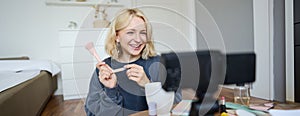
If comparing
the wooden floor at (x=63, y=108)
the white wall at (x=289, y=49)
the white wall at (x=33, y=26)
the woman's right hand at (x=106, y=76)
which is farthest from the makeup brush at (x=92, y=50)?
the white wall at (x=33, y=26)

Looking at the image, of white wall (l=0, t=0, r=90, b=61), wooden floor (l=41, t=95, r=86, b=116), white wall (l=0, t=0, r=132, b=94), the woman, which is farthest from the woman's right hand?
white wall (l=0, t=0, r=90, b=61)

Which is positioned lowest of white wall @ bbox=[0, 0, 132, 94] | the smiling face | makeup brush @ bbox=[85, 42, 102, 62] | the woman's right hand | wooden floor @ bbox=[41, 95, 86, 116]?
wooden floor @ bbox=[41, 95, 86, 116]

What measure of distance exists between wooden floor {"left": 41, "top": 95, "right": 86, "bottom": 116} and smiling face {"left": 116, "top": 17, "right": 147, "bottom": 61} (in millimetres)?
1457

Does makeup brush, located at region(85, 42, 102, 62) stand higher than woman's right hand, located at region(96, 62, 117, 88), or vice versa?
makeup brush, located at region(85, 42, 102, 62)

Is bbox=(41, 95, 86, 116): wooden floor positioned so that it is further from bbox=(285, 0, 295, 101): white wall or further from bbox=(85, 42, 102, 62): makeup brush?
bbox=(285, 0, 295, 101): white wall

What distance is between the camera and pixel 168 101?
23.1 inches

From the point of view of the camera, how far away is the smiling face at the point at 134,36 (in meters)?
0.47

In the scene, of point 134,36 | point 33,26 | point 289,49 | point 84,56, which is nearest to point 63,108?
point 33,26

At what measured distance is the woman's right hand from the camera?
481 millimetres

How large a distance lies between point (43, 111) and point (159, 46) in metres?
2.01

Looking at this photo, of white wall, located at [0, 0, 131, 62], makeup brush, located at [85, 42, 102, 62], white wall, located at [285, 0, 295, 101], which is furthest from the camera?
white wall, located at [0, 0, 131, 62]

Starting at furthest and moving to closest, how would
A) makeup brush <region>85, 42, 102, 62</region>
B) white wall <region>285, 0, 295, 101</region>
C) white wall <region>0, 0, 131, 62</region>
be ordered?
1. white wall <region>0, 0, 131, 62</region>
2. white wall <region>285, 0, 295, 101</region>
3. makeup brush <region>85, 42, 102, 62</region>

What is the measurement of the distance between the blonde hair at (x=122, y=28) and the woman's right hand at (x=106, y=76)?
6 centimetres

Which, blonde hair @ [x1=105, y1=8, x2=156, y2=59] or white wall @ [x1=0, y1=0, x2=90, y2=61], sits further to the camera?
white wall @ [x1=0, y1=0, x2=90, y2=61]
